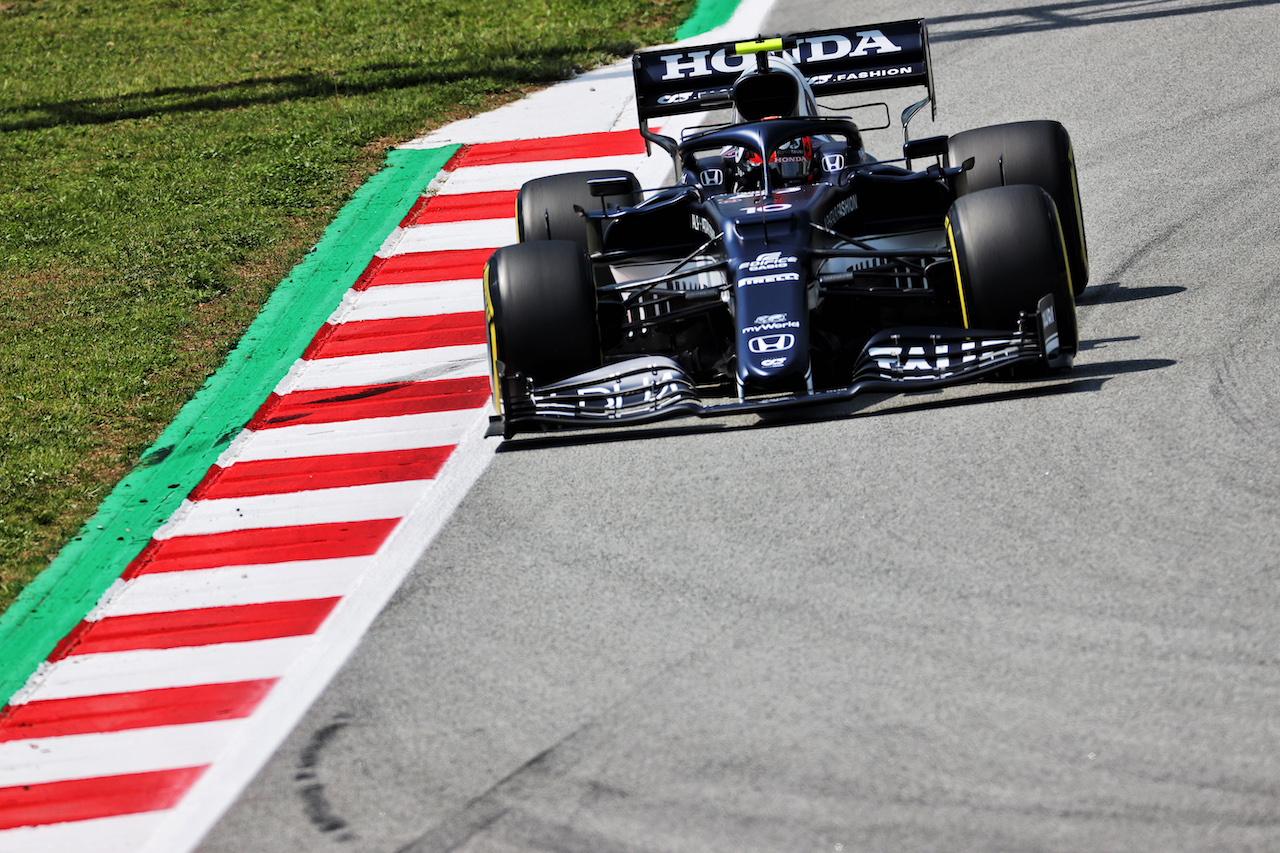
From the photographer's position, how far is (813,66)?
8.85 meters

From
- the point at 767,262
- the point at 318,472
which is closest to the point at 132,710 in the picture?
the point at 318,472

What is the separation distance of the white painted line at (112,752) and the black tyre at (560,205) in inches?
151

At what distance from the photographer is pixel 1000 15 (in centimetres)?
1482

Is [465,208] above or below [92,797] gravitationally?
above

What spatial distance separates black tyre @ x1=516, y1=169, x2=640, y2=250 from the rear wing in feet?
2.14

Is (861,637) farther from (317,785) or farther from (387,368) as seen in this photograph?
(387,368)

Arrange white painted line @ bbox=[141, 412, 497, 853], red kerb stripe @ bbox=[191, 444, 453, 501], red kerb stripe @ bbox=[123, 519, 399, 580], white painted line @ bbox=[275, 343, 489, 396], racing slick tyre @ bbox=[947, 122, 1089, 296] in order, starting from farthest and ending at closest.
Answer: white painted line @ bbox=[275, 343, 489, 396], racing slick tyre @ bbox=[947, 122, 1089, 296], red kerb stripe @ bbox=[191, 444, 453, 501], red kerb stripe @ bbox=[123, 519, 399, 580], white painted line @ bbox=[141, 412, 497, 853]

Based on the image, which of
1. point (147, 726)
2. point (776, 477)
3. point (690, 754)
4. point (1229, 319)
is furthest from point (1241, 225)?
point (147, 726)

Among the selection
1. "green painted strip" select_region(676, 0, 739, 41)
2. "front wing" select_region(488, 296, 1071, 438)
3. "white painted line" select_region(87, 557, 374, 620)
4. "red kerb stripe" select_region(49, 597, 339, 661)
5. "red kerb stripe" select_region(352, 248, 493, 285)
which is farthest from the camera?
"green painted strip" select_region(676, 0, 739, 41)

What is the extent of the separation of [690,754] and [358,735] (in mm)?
1065

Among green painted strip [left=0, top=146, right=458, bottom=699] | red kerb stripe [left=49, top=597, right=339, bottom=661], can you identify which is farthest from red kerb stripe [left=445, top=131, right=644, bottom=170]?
red kerb stripe [left=49, top=597, right=339, bottom=661]

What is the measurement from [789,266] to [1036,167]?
1.83m

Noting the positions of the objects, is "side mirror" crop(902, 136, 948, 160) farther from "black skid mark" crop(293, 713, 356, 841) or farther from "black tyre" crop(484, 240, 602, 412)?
"black skid mark" crop(293, 713, 356, 841)

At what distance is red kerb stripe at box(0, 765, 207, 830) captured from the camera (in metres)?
4.70
